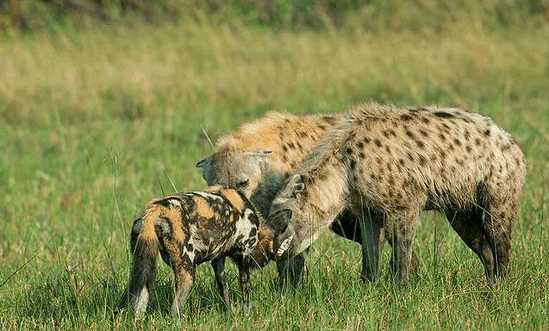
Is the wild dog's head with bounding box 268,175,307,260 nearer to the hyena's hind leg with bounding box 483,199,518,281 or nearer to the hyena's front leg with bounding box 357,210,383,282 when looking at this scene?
the hyena's front leg with bounding box 357,210,383,282

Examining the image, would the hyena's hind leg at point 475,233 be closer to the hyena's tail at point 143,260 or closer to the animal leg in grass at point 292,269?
the animal leg in grass at point 292,269

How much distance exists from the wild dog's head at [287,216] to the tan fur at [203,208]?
0.58m

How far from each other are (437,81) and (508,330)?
A: 8.43 meters

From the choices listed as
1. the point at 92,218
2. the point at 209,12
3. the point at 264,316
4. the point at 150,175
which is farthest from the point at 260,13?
the point at 264,316

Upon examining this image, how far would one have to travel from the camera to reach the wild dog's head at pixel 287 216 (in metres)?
5.59

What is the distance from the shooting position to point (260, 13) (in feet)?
55.5

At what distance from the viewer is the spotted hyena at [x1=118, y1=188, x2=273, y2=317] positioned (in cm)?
487

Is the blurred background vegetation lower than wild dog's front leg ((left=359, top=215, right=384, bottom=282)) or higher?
higher

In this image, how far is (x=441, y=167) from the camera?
235 inches

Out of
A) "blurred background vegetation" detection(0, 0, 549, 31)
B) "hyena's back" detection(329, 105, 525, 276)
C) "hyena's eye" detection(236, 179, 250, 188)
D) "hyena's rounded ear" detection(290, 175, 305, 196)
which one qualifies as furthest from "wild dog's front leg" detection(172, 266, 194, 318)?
"blurred background vegetation" detection(0, 0, 549, 31)

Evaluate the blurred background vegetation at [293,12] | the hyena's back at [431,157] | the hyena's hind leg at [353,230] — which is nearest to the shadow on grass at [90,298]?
the hyena's hind leg at [353,230]

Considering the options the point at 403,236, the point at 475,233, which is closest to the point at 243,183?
the point at 403,236

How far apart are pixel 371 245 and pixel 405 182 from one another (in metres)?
0.41

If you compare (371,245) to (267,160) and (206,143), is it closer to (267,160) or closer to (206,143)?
(267,160)
